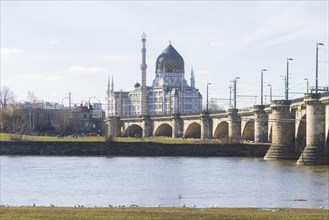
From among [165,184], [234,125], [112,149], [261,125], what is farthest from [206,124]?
[165,184]

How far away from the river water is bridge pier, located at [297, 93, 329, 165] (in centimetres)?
228

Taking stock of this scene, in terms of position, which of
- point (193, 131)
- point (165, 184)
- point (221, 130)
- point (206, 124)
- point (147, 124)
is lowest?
point (165, 184)

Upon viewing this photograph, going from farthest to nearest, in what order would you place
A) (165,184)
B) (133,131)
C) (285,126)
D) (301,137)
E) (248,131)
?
(133,131) < (248,131) < (285,126) < (301,137) < (165,184)

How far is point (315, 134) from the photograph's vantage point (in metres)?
76.9

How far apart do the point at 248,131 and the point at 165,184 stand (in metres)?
59.2

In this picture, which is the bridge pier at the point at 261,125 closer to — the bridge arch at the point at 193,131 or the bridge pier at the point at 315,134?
the bridge pier at the point at 315,134

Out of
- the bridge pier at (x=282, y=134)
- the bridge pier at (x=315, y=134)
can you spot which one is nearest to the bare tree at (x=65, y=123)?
the bridge pier at (x=282, y=134)

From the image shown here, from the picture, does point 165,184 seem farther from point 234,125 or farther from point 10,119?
point 10,119

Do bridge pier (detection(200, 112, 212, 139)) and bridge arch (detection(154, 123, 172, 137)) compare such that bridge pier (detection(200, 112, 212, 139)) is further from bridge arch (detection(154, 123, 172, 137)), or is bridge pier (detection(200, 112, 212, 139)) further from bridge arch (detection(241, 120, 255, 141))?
bridge arch (detection(154, 123, 172, 137))

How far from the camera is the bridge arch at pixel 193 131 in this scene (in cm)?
14412

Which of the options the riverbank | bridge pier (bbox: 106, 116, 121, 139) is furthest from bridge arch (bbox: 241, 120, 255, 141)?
bridge pier (bbox: 106, 116, 121, 139)

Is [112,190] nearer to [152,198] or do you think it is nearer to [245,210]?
[152,198]

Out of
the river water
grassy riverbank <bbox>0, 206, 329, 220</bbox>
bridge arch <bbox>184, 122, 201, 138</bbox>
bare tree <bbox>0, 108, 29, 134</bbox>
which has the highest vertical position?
bare tree <bbox>0, 108, 29, 134</bbox>

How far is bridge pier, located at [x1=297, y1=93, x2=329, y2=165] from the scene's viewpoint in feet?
250
